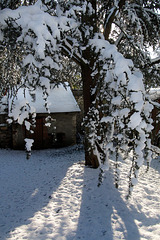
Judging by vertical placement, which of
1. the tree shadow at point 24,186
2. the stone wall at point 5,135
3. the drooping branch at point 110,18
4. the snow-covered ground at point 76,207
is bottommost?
the tree shadow at point 24,186

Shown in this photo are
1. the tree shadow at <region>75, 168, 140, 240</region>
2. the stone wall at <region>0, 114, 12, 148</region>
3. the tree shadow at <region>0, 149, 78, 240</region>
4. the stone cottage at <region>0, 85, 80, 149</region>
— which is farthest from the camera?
the stone wall at <region>0, 114, 12, 148</region>

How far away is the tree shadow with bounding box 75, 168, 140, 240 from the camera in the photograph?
3.81 m

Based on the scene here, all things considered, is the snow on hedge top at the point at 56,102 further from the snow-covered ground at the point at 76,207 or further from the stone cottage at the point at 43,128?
the snow-covered ground at the point at 76,207

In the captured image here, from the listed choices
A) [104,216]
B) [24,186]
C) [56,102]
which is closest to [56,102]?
[56,102]

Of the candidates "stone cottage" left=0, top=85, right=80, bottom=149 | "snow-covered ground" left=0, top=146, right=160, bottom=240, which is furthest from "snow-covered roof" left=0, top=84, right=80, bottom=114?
"snow-covered ground" left=0, top=146, right=160, bottom=240

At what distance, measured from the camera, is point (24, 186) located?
6.57m

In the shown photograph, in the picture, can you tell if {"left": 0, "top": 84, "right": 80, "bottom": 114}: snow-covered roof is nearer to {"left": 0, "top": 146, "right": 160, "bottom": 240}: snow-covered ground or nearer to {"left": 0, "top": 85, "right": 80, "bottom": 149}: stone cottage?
{"left": 0, "top": 85, "right": 80, "bottom": 149}: stone cottage

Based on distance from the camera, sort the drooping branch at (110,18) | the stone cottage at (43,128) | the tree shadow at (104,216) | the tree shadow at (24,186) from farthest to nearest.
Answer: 1. the stone cottage at (43,128)
2. the drooping branch at (110,18)
3. the tree shadow at (24,186)
4. the tree shadow at (104,216)

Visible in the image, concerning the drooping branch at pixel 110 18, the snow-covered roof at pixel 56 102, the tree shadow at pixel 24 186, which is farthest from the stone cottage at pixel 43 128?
the drooping branch at pixel 110 18

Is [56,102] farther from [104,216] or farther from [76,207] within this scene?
[104,216]

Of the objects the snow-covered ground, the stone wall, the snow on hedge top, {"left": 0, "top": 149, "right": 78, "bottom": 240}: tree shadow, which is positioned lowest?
{"left": 0, "top": 149, "right": 78, "bottom": 240}: tree shadow

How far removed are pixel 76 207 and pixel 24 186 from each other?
2.42 meters

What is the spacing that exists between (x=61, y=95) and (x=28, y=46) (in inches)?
450

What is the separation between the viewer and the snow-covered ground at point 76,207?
3902 mm
